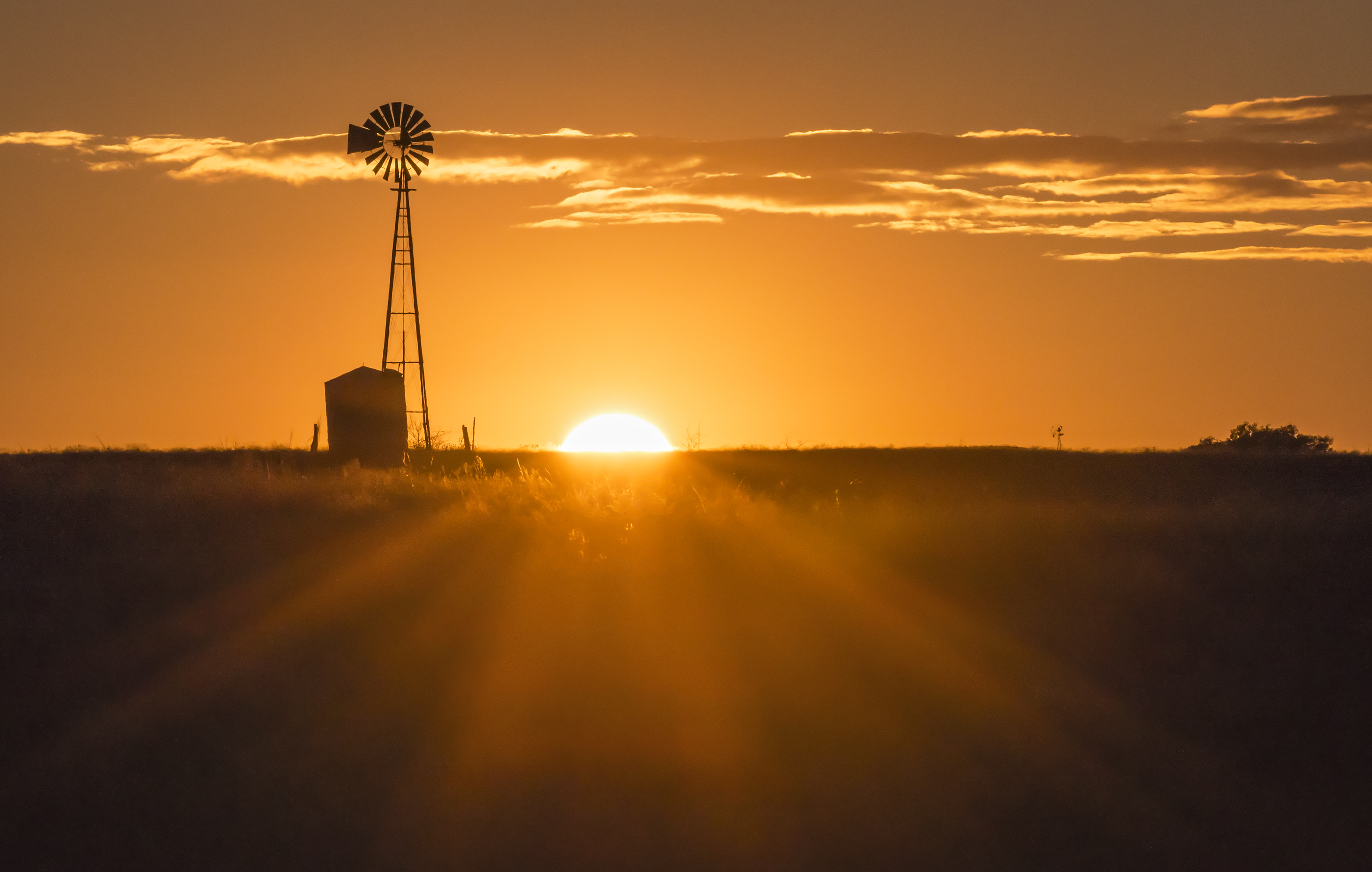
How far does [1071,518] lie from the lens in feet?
75.0

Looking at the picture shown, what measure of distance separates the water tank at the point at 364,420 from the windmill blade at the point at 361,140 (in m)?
8.28

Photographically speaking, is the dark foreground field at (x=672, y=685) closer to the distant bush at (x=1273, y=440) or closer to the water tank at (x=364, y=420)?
the water tank at (x=364, y=420)

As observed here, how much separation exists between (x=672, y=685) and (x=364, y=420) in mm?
25449

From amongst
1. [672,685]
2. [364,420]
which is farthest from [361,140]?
[672,685]

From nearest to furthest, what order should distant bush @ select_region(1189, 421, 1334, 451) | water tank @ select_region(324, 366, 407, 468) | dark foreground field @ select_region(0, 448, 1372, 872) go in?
1. dark foreground field @ select_region(0, 448, 1372, 872)
2. water tank @ select_region(324, 366, 407, 468)
3. distant bush @ select_region(1189, 421, 1334, 451)

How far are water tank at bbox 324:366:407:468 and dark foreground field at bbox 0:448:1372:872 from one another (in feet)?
52.1

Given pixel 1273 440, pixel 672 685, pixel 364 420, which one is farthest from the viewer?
pixel 1273 440

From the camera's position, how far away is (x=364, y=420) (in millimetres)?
39781

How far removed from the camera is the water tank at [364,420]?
3962 cm

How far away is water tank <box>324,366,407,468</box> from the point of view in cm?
3962

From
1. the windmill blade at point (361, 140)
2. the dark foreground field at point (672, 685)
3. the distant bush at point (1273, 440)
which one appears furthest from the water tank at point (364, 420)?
the distant bush at point (1273, 440)

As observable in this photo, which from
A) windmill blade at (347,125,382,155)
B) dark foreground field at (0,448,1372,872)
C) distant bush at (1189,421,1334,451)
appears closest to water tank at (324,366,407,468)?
windmill blade at (347,125,382,155)

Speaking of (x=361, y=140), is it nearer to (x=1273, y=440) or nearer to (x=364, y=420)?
(x=364, y=420)

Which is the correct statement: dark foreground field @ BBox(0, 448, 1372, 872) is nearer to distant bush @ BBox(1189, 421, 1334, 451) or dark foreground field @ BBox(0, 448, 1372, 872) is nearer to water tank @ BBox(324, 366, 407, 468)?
Answer: water tank @ BBox(324, 366, 407, 468)
